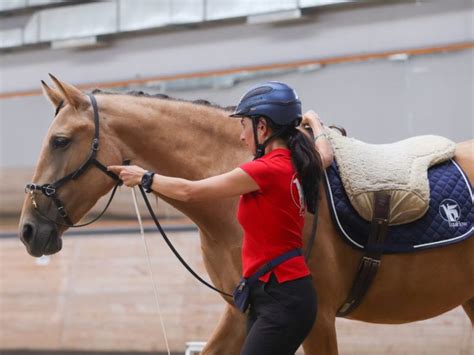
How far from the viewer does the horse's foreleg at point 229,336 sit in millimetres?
3906

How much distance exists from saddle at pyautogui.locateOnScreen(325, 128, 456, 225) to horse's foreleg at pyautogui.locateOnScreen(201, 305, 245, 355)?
2.43 ft

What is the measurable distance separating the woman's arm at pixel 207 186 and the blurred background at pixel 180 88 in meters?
3.33

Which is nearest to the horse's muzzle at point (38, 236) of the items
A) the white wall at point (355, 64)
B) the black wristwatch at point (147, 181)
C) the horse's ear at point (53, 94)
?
the horse's ear at point (53, 94)

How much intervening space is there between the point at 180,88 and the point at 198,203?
3946 mm

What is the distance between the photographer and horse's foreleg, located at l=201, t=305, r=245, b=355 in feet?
12.8

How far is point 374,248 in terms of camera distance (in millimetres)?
3818

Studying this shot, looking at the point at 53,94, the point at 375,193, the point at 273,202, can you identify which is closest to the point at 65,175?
the point at 53,94

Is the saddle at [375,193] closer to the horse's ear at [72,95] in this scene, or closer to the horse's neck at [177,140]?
the horse's neck at [177,140]

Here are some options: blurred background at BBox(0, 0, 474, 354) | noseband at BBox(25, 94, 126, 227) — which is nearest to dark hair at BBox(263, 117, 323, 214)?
noseband at BBox(25, 94, 126, 227)

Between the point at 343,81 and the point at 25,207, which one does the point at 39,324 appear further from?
the point at 25,207

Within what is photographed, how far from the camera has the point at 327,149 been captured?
383cm

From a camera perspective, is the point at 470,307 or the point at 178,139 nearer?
the point at 178,139

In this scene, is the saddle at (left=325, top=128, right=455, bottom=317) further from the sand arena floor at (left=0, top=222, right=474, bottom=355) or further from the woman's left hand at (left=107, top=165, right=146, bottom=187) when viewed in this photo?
the sand arena floor at (left=0, top=222, right=474, bottom=355)

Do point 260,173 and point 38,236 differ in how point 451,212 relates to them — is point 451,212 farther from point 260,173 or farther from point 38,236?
point 38,236
